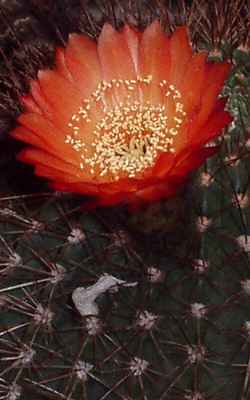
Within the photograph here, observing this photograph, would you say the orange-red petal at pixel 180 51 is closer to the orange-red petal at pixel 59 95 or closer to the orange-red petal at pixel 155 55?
the orange-red petal at pixel 155 55

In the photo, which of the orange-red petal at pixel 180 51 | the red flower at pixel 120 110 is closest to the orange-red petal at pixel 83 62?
the red flower at pixel 120 110

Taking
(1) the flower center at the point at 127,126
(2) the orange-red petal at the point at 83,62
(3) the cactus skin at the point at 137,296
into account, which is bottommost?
(3) the cactus skin at the point at 137,296

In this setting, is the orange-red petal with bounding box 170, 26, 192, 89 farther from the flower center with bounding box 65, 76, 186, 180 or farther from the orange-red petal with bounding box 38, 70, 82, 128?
the orange-red petal with bounding box 38, 70, 82, 128

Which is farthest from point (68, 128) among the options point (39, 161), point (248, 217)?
point (248, 217)

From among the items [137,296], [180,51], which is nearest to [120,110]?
[180,51]

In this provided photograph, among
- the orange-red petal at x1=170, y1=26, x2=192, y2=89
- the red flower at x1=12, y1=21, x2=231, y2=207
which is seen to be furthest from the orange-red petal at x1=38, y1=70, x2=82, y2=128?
the orange-red petal at x1=170, y1=26, x2=192, y2=89

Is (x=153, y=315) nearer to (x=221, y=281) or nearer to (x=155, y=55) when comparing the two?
(x=221, y=281)

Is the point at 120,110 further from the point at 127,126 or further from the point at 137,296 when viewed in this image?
the point at 137,296
